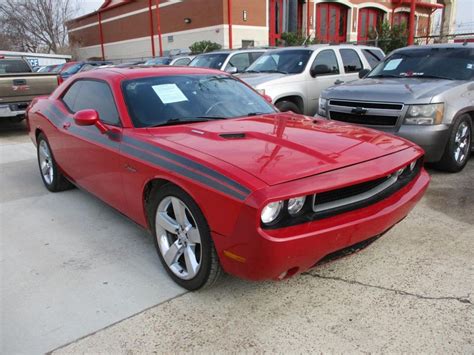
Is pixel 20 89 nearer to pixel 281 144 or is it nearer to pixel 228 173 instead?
pixel 281 144

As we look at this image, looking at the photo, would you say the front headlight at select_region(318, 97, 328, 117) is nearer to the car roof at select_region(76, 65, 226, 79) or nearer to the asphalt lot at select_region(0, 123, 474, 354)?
the car roof at select_region(76, 65, 226, 79)

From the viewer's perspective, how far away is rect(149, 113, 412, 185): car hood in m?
2.64

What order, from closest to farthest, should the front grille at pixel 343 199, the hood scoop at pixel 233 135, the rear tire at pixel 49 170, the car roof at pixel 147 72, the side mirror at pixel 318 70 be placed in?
1. the front grille at pixel 343 199
2. the hood scoop at pixel 233 135
3. the car roof at pixel 147 72
4. the rear tire at pixel 49 170
5. the side mirror at pixel 318 70

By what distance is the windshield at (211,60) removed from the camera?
10.7 m

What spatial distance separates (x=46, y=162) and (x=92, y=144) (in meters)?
1.81

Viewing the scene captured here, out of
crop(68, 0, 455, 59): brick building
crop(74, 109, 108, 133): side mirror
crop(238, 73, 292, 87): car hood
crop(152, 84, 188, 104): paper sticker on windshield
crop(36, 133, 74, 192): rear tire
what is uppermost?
crop(68, 0, 455, 59): brick building

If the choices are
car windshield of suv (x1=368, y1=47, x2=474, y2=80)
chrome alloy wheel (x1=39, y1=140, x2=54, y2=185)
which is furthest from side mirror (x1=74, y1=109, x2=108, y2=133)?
car windshield of suv (x1=368, y1=47, x2=474, y2=80)

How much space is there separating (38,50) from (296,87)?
42.5m

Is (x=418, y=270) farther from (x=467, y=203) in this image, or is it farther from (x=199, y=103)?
(x=199, y=103)

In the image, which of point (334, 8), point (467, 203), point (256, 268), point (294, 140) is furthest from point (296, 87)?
point (334, 8)

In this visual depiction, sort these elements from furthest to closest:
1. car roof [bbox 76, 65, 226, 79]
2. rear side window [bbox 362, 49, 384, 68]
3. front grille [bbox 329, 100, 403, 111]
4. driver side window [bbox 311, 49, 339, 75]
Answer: rear side window [bbox 362, 49, 384, 68] < driver side window [bbox 311, 49, 339, 75] < front grille [bbox 329, 100, 403, 111] < car roof [bbox 76, 65, 226, 79]

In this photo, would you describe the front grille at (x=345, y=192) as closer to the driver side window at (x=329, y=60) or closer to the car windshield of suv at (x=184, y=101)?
the car windshield of suv at (x=184, y=101)

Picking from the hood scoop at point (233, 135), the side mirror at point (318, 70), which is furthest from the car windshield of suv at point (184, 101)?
the side mirror at point (318, 70)

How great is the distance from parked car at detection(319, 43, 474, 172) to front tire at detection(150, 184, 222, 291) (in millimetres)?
3392
